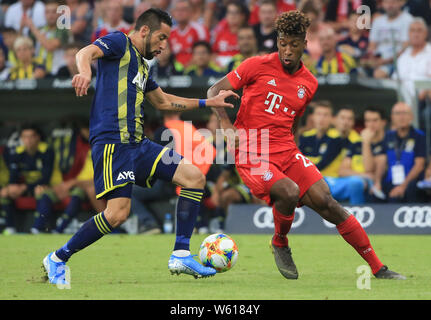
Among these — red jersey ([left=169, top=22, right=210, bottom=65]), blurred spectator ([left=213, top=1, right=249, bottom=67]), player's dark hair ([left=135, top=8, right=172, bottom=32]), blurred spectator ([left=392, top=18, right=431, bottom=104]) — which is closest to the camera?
player's dark hair ([left=135, top=8, right=172, bottom=32])

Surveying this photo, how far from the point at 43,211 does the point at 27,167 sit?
92cm

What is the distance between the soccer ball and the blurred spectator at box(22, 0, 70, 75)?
797cm

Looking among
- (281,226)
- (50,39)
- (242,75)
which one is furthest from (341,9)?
(281,226)

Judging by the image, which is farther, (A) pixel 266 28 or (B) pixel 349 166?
(A) pixel 266 28

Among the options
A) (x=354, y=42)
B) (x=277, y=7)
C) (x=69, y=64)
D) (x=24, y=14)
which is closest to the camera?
(x=69, y=64)

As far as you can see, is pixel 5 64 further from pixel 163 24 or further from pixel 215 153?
pixel 163 24

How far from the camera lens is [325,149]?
12539 mm

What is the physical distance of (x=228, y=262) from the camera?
7027mm

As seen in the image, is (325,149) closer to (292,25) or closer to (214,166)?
(214,166)

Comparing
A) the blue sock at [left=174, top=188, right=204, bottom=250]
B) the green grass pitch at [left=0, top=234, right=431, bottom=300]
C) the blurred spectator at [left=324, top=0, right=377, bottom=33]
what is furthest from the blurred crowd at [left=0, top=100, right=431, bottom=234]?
the blue sock at [left=174, top=188, right=204, bottom=250]

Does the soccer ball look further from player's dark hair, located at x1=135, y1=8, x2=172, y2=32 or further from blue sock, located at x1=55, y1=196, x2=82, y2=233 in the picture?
blue sock, located at x1=55, y1=196, x2=82, y2=233

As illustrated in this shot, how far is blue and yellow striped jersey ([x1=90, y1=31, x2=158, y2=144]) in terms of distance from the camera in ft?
21.6

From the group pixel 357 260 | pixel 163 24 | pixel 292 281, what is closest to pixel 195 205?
pixel 292 281

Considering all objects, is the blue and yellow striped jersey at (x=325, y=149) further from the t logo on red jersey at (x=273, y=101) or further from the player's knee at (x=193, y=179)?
the player's knee at (x=193, y=179)
